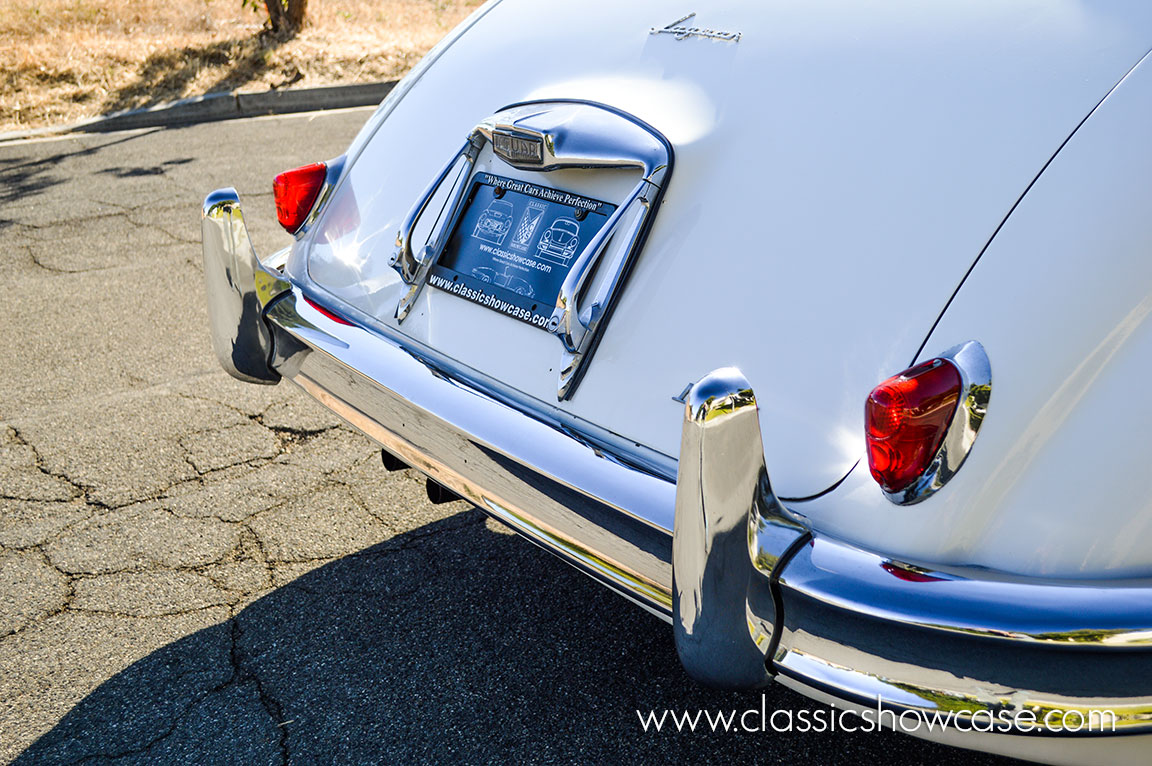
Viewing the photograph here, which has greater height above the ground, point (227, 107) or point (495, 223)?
point (495, 223)

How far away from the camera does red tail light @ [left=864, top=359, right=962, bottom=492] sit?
154 centimetres

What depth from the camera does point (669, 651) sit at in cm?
259

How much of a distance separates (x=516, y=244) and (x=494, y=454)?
510mm

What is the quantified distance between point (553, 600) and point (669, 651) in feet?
1.21

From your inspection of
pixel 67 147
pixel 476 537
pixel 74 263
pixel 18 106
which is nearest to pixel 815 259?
pixel 476 537

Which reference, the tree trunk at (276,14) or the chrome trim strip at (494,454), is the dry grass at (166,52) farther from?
the chrome trim strip at (494,454)

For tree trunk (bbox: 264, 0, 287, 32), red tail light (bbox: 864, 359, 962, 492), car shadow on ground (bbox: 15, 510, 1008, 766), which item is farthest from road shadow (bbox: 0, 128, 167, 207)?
red tail light (bbox: 864, 359, 962, 492)

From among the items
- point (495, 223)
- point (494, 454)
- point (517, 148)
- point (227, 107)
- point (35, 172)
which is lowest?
point (35, 172)

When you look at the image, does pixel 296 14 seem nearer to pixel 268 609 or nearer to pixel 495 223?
pixel 268 609

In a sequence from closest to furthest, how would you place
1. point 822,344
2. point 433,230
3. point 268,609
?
point 822,344 < point 433,230 < point 268,609

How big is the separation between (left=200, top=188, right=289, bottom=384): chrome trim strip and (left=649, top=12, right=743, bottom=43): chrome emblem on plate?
111cm

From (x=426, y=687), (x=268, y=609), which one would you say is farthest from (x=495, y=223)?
(x=268, y=609)

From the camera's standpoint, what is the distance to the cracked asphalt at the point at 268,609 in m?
2.31

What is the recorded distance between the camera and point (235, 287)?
2.56 metres
